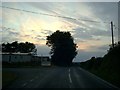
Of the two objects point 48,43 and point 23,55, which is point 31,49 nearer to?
point 48,43

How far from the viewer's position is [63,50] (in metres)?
114

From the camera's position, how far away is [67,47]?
4624 inches

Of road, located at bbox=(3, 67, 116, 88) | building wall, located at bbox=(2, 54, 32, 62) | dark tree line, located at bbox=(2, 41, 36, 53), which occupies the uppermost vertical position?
dark tree line, located at bbox=(2, 41, 36, 53)

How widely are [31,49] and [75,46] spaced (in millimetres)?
56935

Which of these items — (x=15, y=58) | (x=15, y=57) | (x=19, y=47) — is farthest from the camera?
(x=19, y=47)

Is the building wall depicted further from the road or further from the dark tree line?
the road

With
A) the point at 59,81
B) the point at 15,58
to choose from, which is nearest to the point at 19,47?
the point at 15,58

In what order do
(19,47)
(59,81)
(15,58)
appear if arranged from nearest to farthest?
(59,81) < (15,58) < (19,47)

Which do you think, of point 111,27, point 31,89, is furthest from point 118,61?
point 31,89

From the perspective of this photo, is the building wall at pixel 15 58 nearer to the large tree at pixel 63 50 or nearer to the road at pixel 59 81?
the large tree at pixel 63 50

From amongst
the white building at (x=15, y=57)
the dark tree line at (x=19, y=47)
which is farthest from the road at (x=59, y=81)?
the dark tree line at (x=19, y=47)

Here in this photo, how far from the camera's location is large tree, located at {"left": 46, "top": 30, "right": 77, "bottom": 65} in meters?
115

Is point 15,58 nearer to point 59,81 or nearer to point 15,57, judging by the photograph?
point 15,57

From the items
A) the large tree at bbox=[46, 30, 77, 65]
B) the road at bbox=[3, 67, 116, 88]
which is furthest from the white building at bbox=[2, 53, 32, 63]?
the road at bbox=[3, 67, 116, 88]
